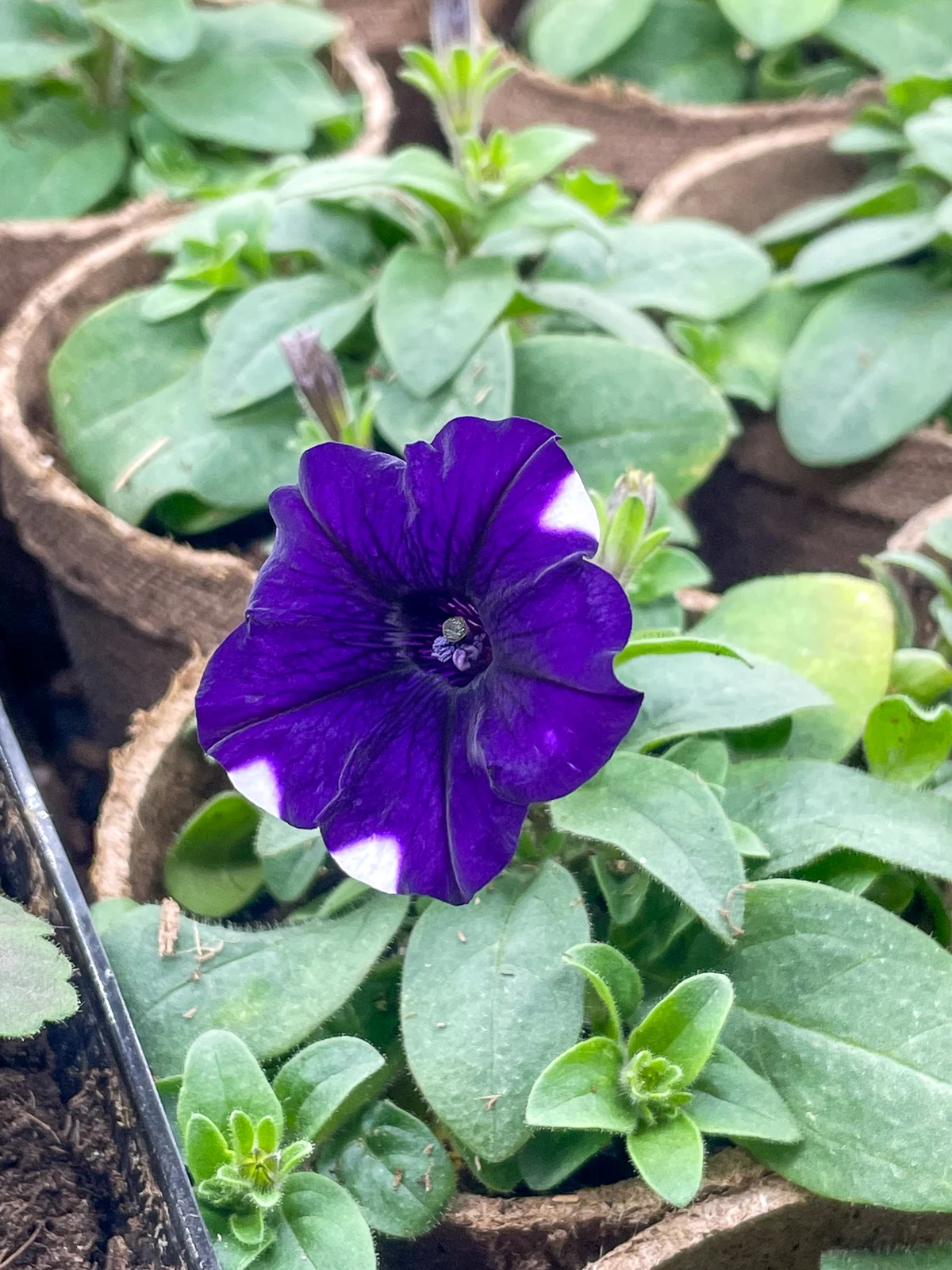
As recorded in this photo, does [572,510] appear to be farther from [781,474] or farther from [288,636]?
[781,474]

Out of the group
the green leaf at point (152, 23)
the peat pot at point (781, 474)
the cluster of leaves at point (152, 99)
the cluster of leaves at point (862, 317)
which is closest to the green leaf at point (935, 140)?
the cluster of leaves at point (862, 317)

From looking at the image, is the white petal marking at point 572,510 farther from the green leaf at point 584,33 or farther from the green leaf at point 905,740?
the green leaf at point 584,33

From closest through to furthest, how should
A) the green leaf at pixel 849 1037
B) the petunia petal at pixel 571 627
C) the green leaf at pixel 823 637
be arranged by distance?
the petunia petal at pixel 571 627
the green leaf at pixel 849 1037
the green leaf at pixel 823 637

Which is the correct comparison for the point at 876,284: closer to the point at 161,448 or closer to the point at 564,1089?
the point at 161,448

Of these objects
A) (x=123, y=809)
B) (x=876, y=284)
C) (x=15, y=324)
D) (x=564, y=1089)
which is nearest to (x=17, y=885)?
(x=123, y=809)

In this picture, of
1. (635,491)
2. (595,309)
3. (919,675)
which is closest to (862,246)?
(595,309)

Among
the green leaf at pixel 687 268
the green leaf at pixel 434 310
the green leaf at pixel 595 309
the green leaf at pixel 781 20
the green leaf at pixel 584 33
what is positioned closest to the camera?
the green leaf at pixel 434 310
